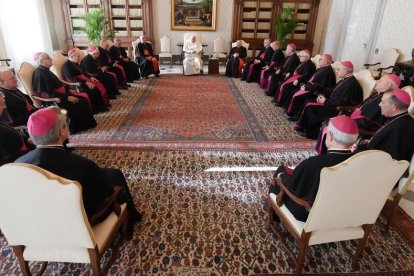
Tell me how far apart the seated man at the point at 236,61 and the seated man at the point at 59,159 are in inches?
300

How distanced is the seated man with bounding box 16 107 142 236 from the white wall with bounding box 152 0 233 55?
31.4ft

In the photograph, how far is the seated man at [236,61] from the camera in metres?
8.98

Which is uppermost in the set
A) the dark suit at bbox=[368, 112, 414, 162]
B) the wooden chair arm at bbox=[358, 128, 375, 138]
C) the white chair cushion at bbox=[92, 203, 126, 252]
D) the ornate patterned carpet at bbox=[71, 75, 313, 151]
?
the dark suit at bbox=[368, 112, 414, 162]

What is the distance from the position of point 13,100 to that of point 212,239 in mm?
3153

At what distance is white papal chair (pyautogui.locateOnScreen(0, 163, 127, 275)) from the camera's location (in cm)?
150

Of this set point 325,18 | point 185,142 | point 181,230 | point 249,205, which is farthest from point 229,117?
point 325,18

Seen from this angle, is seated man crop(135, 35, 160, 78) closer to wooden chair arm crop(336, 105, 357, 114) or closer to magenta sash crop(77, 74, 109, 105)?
magenta sash crop(77, 74, 109, 105)

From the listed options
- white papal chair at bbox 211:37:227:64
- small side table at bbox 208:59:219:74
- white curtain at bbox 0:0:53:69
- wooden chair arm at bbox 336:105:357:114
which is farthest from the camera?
white papal chair at bbox 211:37:227:64

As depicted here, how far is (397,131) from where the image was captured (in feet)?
9.03

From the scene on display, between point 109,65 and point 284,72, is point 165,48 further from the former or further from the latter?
point 284,72

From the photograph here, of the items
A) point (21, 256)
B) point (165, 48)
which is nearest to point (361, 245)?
point (21, 256)

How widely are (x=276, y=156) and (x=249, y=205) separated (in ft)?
4.14

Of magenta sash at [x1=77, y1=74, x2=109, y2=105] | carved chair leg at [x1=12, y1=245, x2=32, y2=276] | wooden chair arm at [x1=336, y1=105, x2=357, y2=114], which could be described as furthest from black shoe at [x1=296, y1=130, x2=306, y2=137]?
carved chair leg at [x1=12, y1=245, x2=32, y2=276]

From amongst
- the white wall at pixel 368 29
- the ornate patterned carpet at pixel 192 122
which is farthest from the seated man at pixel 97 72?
the white wall at pixel 368 29
